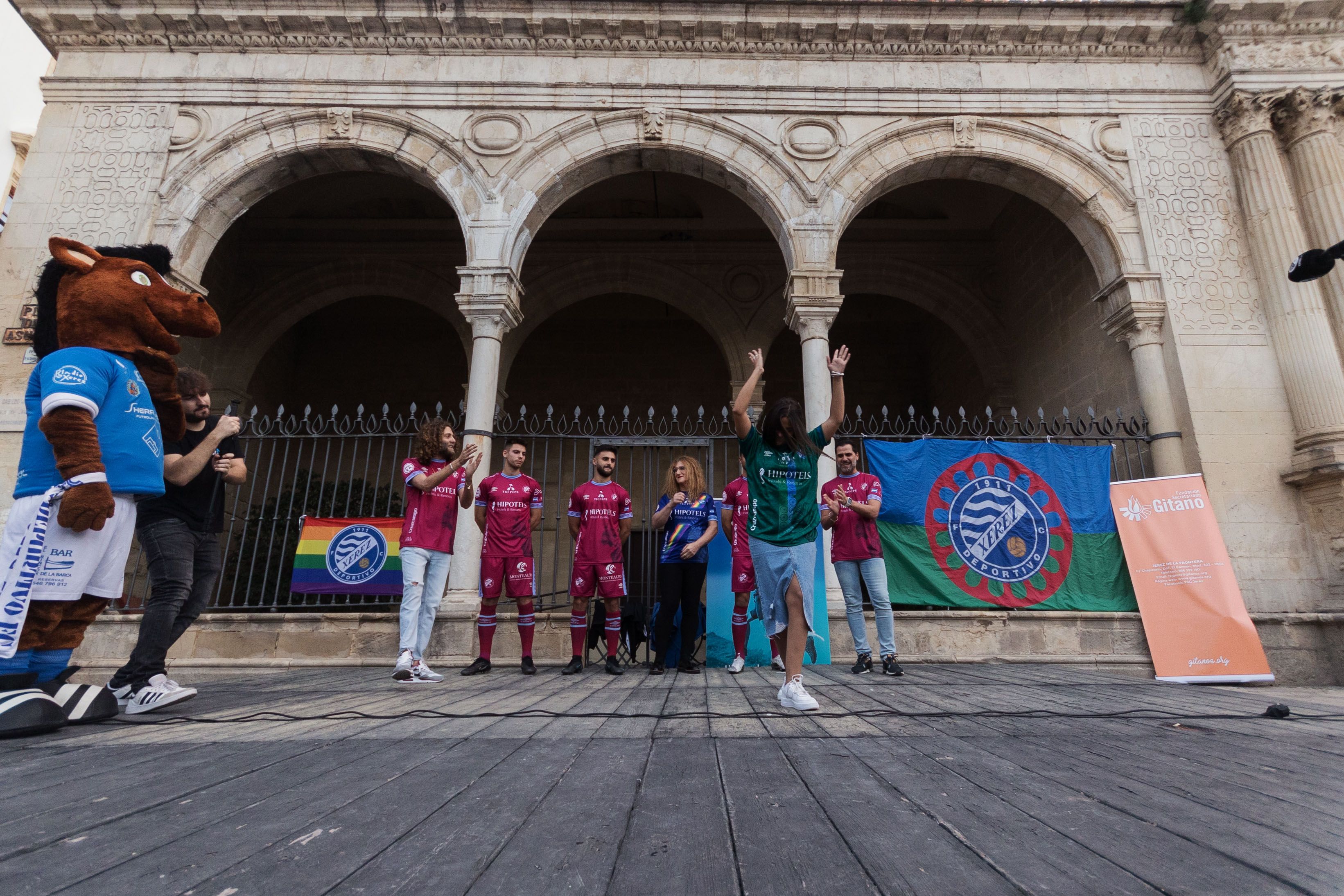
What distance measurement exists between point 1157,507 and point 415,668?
23.0ft

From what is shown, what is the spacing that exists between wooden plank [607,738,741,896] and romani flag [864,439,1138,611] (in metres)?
5.13

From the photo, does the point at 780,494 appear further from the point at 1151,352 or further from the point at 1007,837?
the point at 1151,352

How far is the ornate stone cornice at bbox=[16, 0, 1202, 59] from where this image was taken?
25.9 feet

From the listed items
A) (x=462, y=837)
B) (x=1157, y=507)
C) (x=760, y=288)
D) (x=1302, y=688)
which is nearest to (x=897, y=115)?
(x=760, y=288)

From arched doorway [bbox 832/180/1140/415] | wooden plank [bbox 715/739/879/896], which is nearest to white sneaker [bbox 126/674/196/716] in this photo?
wooden plank [bbox 715/739/879/896]

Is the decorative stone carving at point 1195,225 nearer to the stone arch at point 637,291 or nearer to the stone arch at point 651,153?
the stone arch at point 651,153

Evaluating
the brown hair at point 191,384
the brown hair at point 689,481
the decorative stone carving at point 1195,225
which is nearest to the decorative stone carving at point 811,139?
the decorative stone carving at point 1195,225

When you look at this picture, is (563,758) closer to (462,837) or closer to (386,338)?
(462,837)

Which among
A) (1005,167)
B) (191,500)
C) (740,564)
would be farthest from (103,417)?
(1005,167)

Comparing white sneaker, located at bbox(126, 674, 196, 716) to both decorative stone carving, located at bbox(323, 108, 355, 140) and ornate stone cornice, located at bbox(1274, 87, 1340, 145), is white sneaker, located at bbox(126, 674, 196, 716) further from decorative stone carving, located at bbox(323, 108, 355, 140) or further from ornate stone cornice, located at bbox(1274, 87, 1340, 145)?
ornate stone cornice, located at bbox(1274, 87, 1340, 145)

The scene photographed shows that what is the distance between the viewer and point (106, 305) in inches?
119

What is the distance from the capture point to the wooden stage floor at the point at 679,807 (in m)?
1.13

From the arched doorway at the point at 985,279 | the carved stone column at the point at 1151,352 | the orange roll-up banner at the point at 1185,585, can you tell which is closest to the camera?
the orange roll-up banner at the point at 1185,585

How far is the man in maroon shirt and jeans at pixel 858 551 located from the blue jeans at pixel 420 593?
312 centimetres
